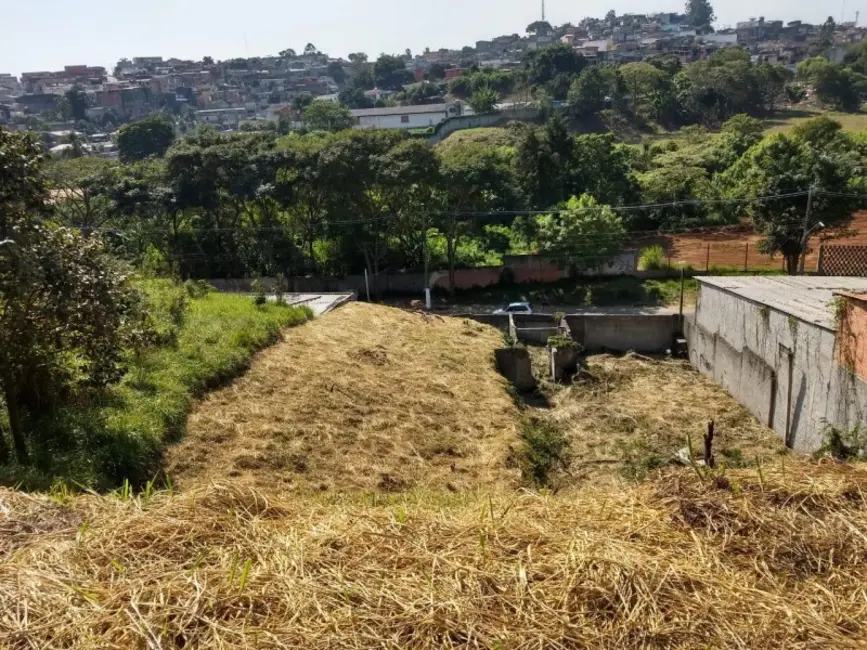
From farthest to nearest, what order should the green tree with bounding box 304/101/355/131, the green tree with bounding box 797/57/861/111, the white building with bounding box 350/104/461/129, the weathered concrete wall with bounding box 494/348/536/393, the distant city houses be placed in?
the distant city houses
the white building with bounding box 350/104/461/129
the green tree with bounding box 304/101/355/131
the green tree with bounding box 797/57/861/111
the weathered concrete wall with bounding box 494/348/536/393

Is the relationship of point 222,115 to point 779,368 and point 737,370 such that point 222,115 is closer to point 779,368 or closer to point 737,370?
point 737,370

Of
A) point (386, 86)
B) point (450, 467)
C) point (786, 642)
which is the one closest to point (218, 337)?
point (450, 467)

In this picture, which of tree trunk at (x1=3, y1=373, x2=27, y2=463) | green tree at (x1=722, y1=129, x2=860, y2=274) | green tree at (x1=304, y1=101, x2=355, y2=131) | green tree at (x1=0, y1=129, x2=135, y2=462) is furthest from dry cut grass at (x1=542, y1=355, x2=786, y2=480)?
green tree at (x1=304, y1=101, x2=355, y2=131)

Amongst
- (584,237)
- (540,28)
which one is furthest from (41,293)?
(540,28)

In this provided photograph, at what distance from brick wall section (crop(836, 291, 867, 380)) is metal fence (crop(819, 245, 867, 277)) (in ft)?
41.3

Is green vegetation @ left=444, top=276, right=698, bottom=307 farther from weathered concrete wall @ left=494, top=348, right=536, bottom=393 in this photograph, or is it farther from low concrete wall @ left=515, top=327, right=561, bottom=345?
weathered concrete wall @ left=494, top=348, right=536, bottom=393

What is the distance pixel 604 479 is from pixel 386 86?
111616 millimetres

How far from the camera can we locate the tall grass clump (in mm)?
7344

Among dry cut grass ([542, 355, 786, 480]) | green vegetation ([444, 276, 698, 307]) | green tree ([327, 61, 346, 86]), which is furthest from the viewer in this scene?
green tree ([327, 61, 346, 86])

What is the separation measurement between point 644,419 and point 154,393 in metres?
8.88

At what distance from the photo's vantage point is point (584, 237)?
2450 centimetres

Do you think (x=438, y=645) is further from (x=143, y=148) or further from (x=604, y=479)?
(x=143, y=148)

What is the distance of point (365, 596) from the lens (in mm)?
2771

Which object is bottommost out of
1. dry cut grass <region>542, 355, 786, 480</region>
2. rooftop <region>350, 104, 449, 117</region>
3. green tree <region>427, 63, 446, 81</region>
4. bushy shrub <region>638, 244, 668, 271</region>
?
dry cut grass <region>542, 355, 786, 480</region>
